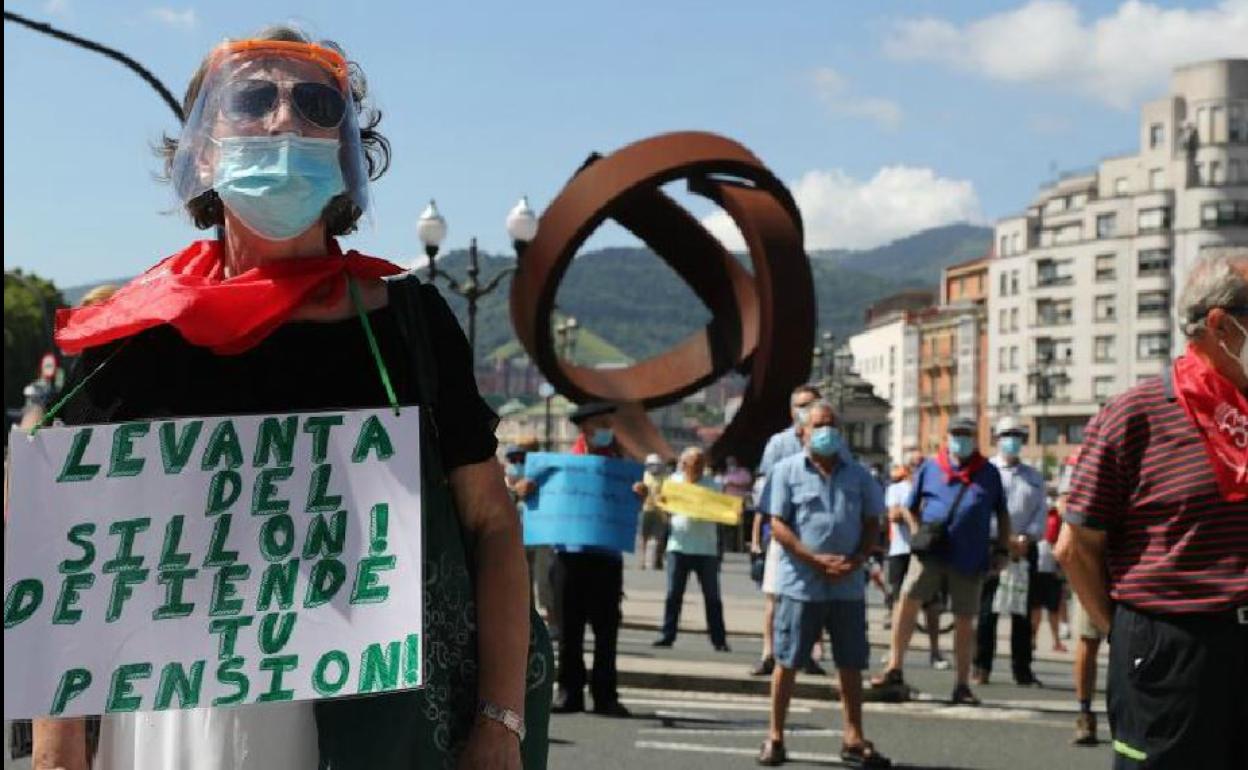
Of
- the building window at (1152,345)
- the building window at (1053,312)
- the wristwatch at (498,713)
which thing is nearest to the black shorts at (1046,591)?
the wristwatch at (498,713)

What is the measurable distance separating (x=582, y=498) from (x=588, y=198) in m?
27.2

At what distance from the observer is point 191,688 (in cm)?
291

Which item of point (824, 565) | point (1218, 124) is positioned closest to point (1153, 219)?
point (1218, 124)

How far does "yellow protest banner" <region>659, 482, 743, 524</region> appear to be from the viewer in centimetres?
1711

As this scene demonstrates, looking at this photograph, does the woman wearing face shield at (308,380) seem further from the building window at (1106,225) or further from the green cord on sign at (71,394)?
the building window at (1106,225)

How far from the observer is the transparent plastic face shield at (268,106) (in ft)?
10.1

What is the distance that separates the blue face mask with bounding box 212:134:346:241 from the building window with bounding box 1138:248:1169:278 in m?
119

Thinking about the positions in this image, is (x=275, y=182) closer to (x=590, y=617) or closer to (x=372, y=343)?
(x=372, y=343)

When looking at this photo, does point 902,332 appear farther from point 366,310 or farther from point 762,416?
point 366,310

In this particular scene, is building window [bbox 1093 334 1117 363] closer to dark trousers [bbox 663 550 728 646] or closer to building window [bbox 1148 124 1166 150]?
building window [bbox 1148 124 1166 150]

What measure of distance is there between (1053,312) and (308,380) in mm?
125083

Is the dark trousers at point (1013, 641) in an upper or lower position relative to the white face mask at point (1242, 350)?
lower

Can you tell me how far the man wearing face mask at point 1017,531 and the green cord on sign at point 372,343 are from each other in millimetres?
11673

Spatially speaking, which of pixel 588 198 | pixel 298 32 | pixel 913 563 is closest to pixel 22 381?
pixel 588 198
